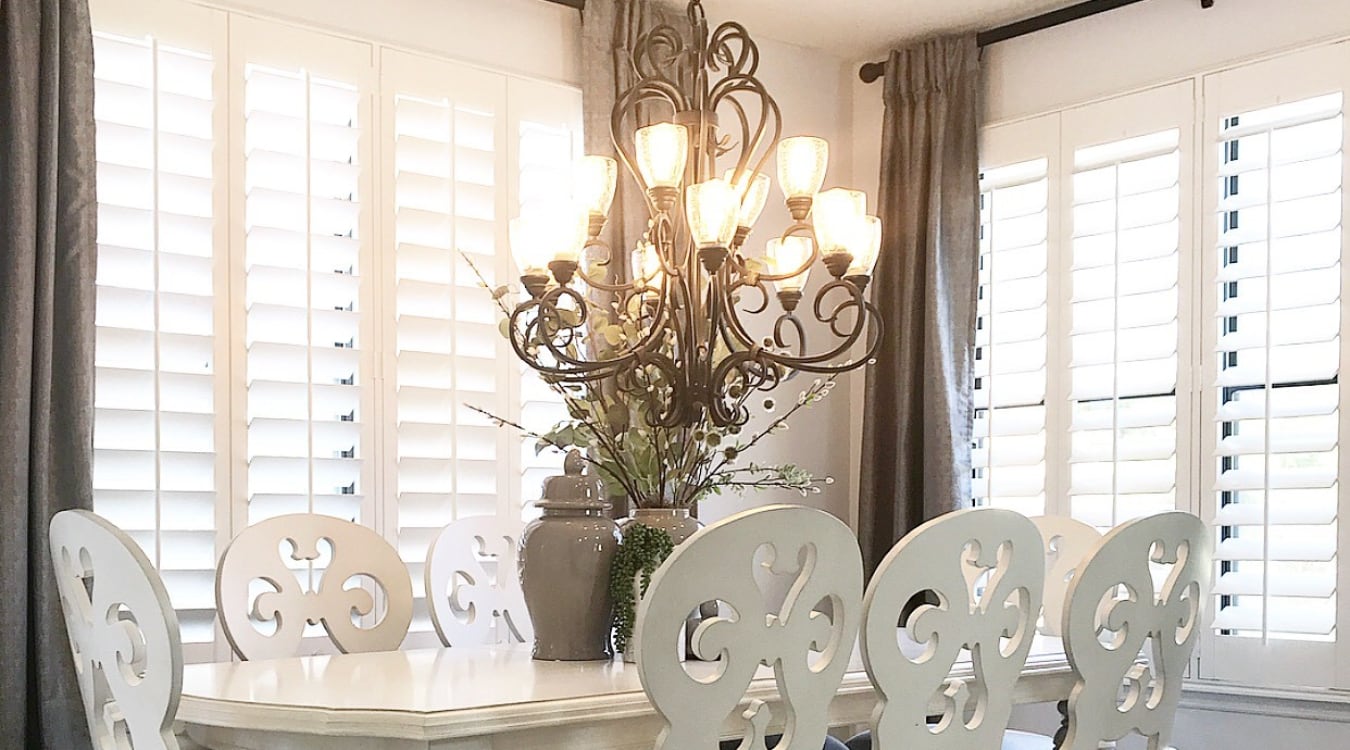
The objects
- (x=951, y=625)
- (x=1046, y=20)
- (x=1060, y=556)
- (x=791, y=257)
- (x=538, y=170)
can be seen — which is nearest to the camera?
(x=951, y=625)

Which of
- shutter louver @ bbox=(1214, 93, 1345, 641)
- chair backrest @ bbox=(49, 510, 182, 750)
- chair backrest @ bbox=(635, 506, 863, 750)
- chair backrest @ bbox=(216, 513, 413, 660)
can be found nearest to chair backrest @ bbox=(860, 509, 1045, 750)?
chair backrest @ bbox=(635, 506, 863, 750)

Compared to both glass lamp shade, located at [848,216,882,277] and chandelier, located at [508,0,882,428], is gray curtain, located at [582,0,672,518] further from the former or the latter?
glass lamp shade, located at [848,216,882,277]

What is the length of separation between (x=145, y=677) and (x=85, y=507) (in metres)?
1.19

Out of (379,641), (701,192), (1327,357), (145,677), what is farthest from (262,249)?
(1327,357)

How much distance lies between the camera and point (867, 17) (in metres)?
4.29

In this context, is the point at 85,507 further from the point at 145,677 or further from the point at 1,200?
the point at 145,677

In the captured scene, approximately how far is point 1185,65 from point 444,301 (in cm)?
211

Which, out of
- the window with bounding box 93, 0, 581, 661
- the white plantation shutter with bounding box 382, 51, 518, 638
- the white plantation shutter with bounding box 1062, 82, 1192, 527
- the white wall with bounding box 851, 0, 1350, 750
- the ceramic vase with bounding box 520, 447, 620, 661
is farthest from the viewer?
the white plantation shutter with bounding box 1062, 82, 1192, 527

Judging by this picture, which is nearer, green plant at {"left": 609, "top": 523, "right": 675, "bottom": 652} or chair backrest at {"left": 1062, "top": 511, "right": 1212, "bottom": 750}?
chair backrest at {"left": 1062, "top": 511, "right": 1212, "bottom": 750}

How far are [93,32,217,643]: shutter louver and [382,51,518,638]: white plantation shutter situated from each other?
19.8 inches

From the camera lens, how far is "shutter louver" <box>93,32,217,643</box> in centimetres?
316

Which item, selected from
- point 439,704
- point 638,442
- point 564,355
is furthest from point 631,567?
point 439,704

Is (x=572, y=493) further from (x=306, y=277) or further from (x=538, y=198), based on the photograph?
(x=538, y=198)

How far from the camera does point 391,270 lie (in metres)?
3.65
